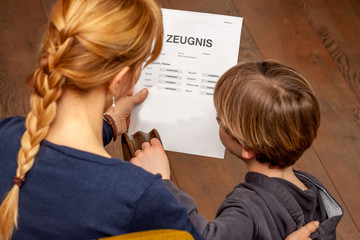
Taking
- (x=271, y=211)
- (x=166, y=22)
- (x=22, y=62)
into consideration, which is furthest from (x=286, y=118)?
(x=22, y=62)

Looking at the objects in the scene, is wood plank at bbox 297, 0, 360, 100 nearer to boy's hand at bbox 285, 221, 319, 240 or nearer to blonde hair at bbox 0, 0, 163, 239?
boy's hand at bbox 285, 221, 319, 240

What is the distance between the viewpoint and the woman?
0.62m

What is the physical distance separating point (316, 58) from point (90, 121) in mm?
1092

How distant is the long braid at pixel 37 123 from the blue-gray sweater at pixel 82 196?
13 mm

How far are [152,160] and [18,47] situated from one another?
0.87 metres

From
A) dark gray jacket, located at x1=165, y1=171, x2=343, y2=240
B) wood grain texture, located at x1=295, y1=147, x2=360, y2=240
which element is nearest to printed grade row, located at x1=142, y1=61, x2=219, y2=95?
dark gray jacket, located at x1=165, y1=171, x2=343, y2=240

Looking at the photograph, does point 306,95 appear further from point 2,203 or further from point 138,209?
point 2,203

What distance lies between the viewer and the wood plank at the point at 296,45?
1.48 m

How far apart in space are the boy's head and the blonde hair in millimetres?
265

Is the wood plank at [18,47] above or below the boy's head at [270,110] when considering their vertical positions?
below

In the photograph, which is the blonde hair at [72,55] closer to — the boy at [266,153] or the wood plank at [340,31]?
the boy at [266,153]

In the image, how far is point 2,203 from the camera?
63 cm

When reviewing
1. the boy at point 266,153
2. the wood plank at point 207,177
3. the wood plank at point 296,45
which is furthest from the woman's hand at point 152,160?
the wood plank at point 296,45

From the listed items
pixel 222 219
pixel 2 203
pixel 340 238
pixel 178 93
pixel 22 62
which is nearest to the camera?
pixel 2 203
